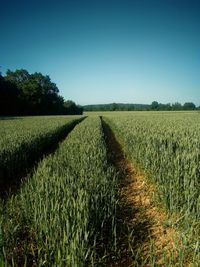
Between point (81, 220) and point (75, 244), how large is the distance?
495mm

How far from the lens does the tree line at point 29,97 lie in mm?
55188

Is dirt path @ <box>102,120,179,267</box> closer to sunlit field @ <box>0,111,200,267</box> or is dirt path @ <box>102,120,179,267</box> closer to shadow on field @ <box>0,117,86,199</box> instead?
sunlit field @ <box>0,111,200,267</box>

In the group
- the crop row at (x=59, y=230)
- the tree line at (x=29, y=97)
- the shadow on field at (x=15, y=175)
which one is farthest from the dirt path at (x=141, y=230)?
the tree line at (x=29, y=97)

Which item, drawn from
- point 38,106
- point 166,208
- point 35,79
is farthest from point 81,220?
point 35,79

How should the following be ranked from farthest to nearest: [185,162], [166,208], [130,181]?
[130,181] → [185,162] → [166,208]

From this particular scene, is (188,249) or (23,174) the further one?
(23,174)

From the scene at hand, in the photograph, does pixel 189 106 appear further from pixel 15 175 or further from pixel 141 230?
pixel 141 230

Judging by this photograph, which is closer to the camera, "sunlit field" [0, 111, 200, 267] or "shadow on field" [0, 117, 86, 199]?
"sunlit field" [0, 111, 200, 267]

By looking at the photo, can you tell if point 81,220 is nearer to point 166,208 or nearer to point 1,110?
point 166,208

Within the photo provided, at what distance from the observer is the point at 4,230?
11.0 ft

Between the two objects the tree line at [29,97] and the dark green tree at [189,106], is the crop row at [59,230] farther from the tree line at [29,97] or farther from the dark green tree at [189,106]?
the dark green tree at [189,106]

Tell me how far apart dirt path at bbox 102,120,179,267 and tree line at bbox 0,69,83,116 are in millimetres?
51375

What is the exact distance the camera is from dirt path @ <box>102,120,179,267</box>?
11.0 ft

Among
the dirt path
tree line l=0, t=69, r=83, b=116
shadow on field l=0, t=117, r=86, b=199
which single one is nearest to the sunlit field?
the dirt path
